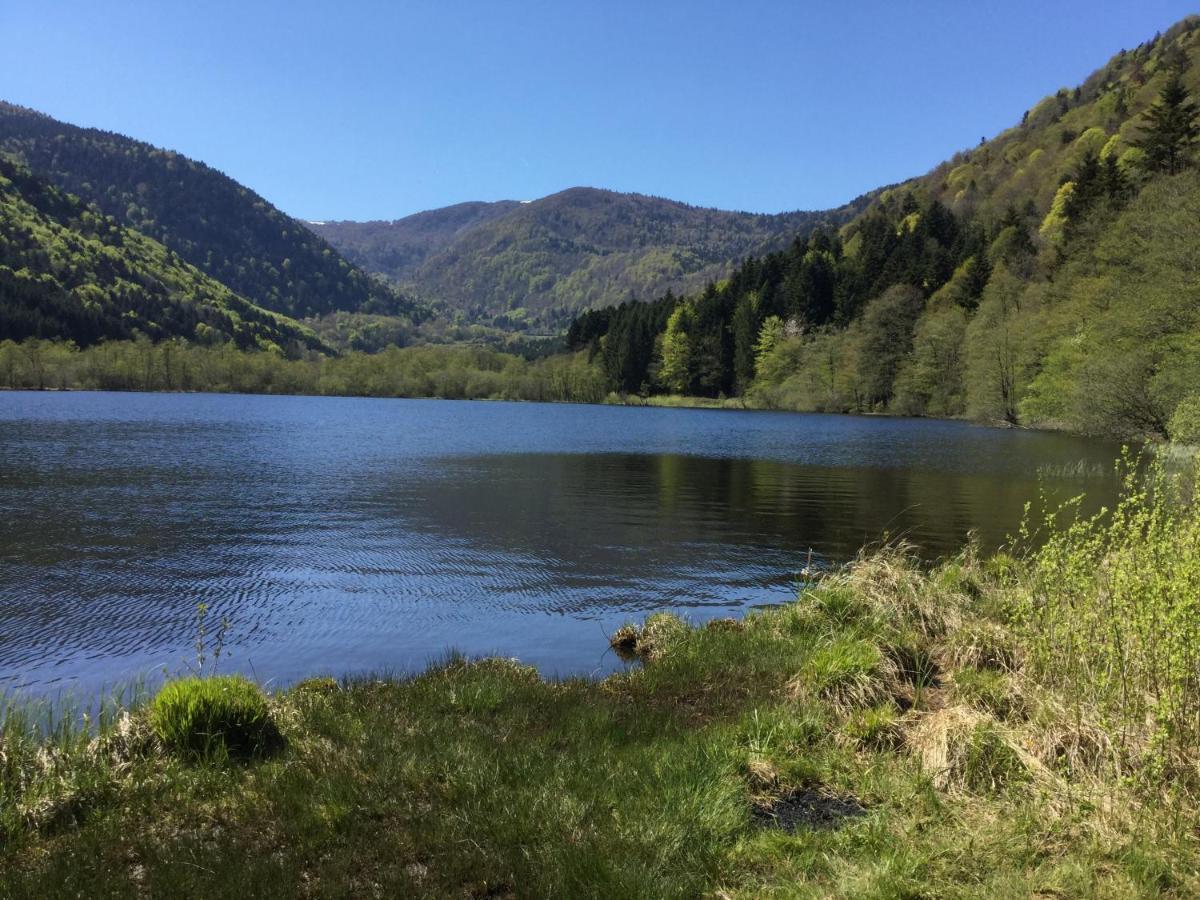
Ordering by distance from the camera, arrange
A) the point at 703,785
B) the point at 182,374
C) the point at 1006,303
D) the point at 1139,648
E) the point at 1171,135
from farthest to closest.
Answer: the point at 182,374, the point at 1006,303, the point at 1171,135, the point at 1139,648, the point at 703,785

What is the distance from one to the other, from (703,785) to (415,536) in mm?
21080

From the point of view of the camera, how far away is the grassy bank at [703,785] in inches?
217

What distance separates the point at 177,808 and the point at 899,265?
6393 inches

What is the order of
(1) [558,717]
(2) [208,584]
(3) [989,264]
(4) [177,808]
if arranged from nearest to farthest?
1. (4) [177,808]
2. (1) [558,717]
3. (2) [208,584]
4. (3) [989,264]

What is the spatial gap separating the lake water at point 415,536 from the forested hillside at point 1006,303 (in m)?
10.6

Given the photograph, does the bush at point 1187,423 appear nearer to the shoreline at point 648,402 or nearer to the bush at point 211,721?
the bush at point 211,721

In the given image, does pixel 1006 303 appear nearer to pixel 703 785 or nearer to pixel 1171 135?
pixel 1171 135

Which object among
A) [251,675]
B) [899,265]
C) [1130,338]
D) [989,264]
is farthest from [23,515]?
[899,265]

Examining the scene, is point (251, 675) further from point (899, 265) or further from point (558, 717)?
point (899, 265)

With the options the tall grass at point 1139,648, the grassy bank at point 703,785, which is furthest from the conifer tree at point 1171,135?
the grassy bank at point 703,785

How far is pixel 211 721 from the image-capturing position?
25.0ft

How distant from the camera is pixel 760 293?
577 feet

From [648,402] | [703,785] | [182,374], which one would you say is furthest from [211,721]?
[182,374]

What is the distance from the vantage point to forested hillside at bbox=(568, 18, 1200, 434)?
175ft
